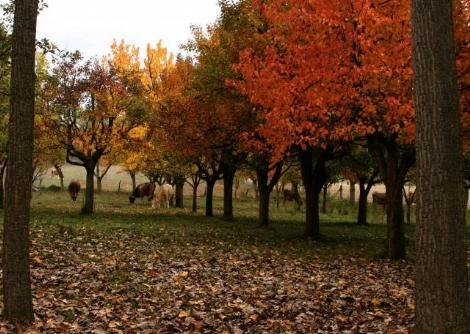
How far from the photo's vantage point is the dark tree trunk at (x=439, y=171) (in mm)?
5758

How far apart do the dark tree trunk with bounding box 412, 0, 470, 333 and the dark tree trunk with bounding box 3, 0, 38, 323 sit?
5.52m

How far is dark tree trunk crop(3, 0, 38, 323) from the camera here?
24.9ft

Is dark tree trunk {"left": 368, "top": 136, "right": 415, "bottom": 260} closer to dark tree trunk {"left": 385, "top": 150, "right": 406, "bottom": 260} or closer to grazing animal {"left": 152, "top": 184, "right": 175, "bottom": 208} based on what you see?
dark tree trunk {"left": 385, "top": 150, "right": 406, "bottom": 260}

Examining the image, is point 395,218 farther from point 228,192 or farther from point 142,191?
point 142,191

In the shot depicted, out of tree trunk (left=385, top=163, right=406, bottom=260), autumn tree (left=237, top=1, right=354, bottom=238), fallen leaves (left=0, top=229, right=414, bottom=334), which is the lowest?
fallen leaves (left=0, top=229, right=414, bottom=334)

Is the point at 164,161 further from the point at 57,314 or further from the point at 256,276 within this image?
the point at 57,314

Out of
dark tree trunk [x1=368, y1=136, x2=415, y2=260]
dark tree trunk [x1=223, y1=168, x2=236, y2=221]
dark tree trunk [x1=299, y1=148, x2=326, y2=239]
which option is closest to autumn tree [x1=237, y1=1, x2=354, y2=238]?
dark tree trunk [x1=368, y1=136, x2=415, y2=260]

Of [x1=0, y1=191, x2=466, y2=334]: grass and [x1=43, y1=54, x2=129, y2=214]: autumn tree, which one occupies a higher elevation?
[x1=43, y1=54, x2=129, y2=214]: autumn tree

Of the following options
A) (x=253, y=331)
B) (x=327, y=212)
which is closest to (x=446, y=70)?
(x=253, y=331)

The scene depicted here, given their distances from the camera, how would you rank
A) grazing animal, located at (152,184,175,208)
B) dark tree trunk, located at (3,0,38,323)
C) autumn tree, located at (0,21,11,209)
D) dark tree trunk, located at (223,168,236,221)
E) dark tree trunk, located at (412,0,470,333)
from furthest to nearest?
grazing animal, located at (152,184,175,208), dark tree trunk, located at (223,168,236,221), autumn tree, located at (0,21,11,209), dark tree trunk, located at (3,0,38,323), dark tree trunk, located at (412,0,470,333)

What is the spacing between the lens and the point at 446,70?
19.0ft

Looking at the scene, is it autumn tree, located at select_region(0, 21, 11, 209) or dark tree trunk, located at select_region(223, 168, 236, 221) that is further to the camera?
dark tree trunk, located at select_region(223, 168, 236, 221)

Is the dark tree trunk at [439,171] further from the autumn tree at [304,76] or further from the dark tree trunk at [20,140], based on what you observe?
the autumn tree at [304,76]

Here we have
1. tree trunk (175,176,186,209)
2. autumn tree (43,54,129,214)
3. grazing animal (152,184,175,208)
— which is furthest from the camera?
tree trunk (175,176,186,209)
